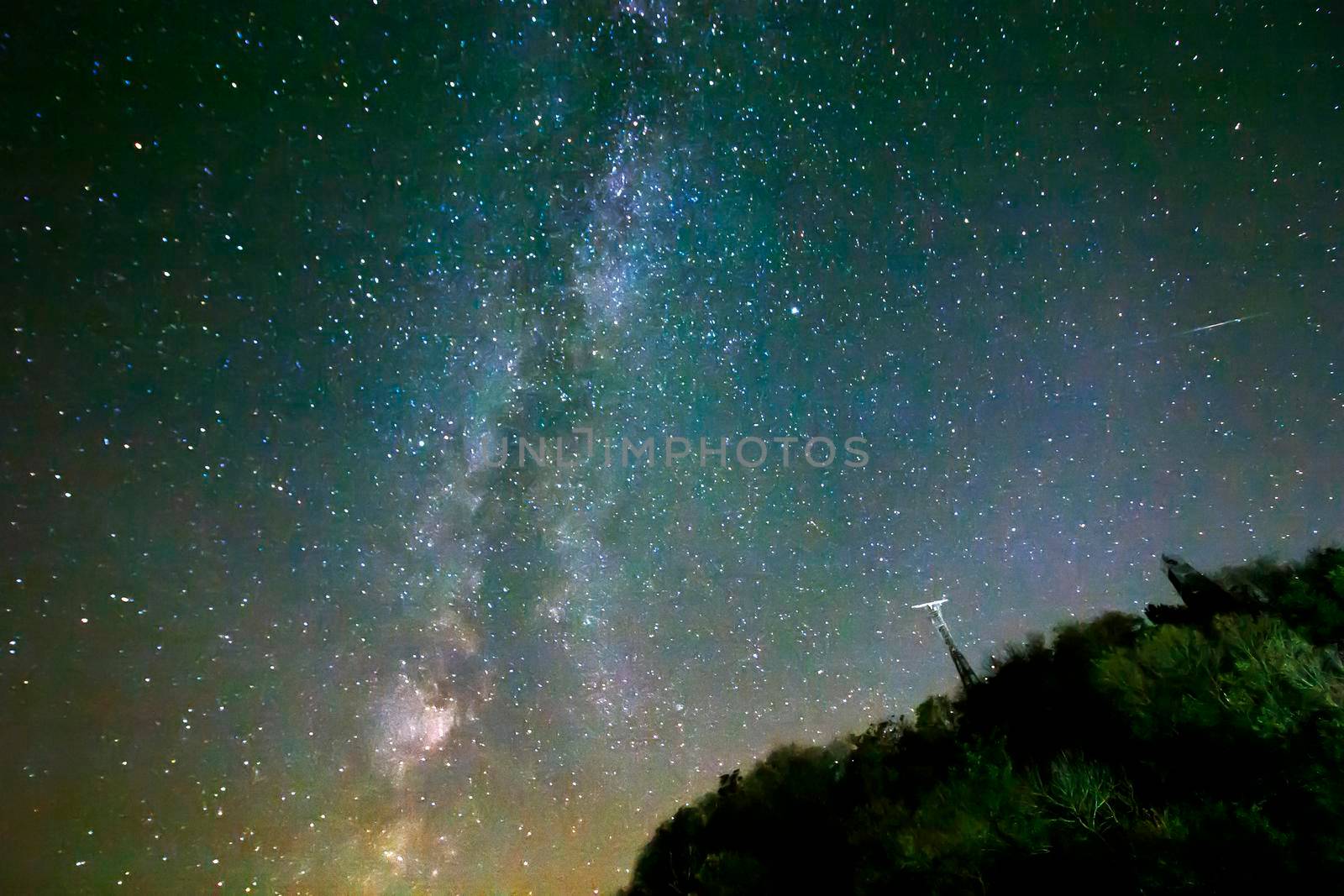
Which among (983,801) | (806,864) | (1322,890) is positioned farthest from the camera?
(806,864)

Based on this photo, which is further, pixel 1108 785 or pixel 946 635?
pixel 946 635

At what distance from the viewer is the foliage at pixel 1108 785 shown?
29.5 ft

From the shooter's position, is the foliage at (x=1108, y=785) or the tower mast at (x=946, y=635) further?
the tower mast at (x=946, y=635)

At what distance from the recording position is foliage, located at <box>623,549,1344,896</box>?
9000mm

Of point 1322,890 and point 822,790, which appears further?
point 822,790

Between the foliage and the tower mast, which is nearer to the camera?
the foliage

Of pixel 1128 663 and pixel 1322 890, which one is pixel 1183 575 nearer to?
pixel 1128 663

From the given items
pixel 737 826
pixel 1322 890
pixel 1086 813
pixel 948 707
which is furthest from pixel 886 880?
pixel 948 707

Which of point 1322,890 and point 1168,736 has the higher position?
point 1168,736

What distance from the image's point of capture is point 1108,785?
11039 mm

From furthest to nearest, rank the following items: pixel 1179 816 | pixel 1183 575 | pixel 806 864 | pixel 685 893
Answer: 1. pixel 1183 575
2. pixel 685 893
3. pixel 806 864
4. pixel 1179 816

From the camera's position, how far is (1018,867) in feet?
36.7

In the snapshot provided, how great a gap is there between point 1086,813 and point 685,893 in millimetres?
12087

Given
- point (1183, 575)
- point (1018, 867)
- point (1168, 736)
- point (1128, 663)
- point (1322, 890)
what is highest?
Result: point (1183, 575)
